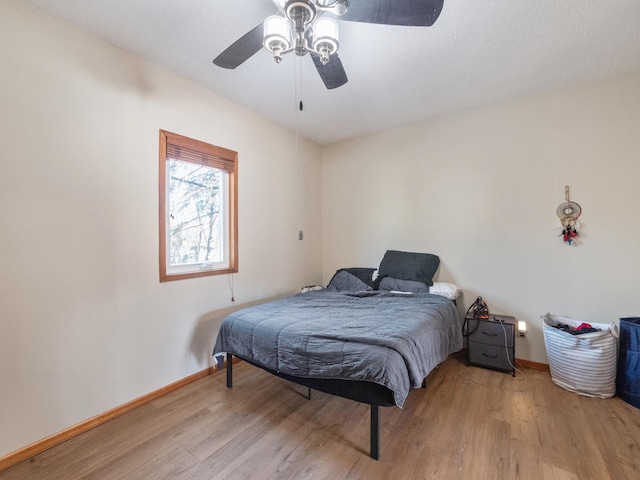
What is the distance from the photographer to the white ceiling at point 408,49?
1.72 meters

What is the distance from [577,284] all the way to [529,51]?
6.60 ft

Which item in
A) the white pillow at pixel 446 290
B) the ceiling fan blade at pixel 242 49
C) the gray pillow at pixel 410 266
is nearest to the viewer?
the ceiling fan blade at pixel 242 49

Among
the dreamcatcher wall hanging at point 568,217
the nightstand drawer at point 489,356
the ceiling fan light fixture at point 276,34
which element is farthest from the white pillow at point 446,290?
the ceiling fan light fixture at point 276,34

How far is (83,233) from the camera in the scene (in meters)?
1.87

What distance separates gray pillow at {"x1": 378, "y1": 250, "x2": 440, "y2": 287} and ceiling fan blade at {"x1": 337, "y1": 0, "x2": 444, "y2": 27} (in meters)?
2.32

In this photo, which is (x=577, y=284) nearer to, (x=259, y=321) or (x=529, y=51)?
(x=529, y=51)

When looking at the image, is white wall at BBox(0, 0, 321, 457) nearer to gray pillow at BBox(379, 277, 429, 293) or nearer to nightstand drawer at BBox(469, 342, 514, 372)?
gray pillow at BBox(379, 277, 429, 293)

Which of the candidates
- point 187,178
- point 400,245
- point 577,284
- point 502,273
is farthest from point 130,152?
point 577,284

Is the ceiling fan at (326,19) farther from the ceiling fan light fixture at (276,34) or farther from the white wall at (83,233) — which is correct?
the white wall at (83,233)

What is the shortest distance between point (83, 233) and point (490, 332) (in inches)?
134

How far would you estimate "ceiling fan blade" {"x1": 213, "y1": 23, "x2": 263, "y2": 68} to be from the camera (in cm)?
146

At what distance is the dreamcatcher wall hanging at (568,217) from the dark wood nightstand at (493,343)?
90 centimetres

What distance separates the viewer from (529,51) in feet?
6.81

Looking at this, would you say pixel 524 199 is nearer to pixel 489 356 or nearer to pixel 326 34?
pixel 489 356
